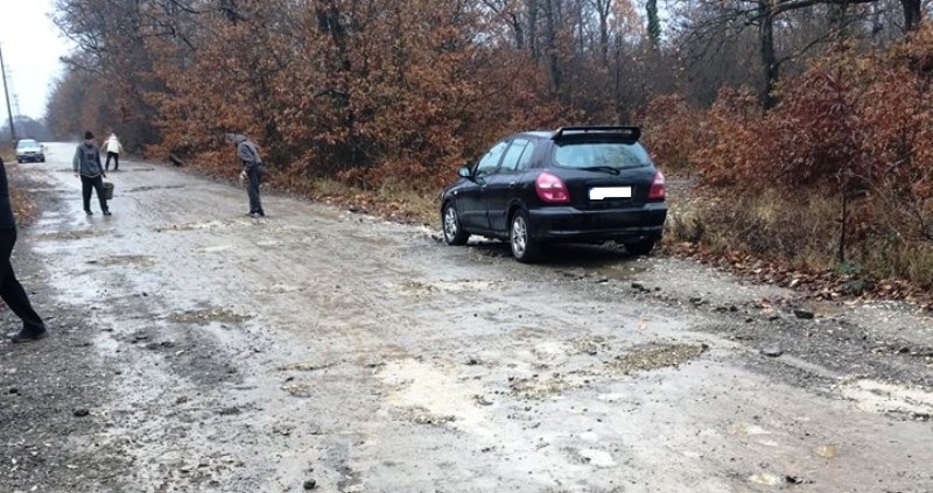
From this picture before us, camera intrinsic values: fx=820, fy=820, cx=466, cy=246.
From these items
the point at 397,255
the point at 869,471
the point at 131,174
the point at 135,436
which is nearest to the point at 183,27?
the point at 131,174

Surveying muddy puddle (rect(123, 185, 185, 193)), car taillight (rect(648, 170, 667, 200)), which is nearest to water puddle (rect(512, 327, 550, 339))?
car taillight (rect(648, 170, 667, 200))

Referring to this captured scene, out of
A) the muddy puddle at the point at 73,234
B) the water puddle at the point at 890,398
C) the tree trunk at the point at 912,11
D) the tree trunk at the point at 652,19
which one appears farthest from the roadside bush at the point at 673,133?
the water puddle at the point at 890,398

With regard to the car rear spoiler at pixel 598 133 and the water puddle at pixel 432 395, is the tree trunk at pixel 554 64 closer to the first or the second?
the car rear spoiler at pixel 598 133

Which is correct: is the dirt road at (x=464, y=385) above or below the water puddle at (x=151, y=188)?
below

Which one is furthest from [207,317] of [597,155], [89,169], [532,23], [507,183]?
[532,23]

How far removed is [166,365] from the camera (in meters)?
6.17

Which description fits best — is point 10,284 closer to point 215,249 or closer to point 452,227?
point 215,249

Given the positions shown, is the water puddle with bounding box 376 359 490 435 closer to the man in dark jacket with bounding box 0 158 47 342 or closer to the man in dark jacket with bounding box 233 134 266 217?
the man in dark jacket with bounding box 0 158 47 342

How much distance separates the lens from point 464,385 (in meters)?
5.42

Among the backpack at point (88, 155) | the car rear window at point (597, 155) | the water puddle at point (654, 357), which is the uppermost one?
the backpack at point (88, 155)

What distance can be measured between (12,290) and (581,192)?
6019 millimetres

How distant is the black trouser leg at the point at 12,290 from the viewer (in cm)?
688

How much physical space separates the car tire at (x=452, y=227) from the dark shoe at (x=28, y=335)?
6.26 metres

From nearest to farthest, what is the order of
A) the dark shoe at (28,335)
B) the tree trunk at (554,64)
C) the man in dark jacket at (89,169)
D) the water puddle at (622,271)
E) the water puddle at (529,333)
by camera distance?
the water puddle at (529,333) → the dark shoe at (28,335) → the water puddle at (622,271) → the man in dark jacket at (89,169) → the tree trunk at (554,64)
